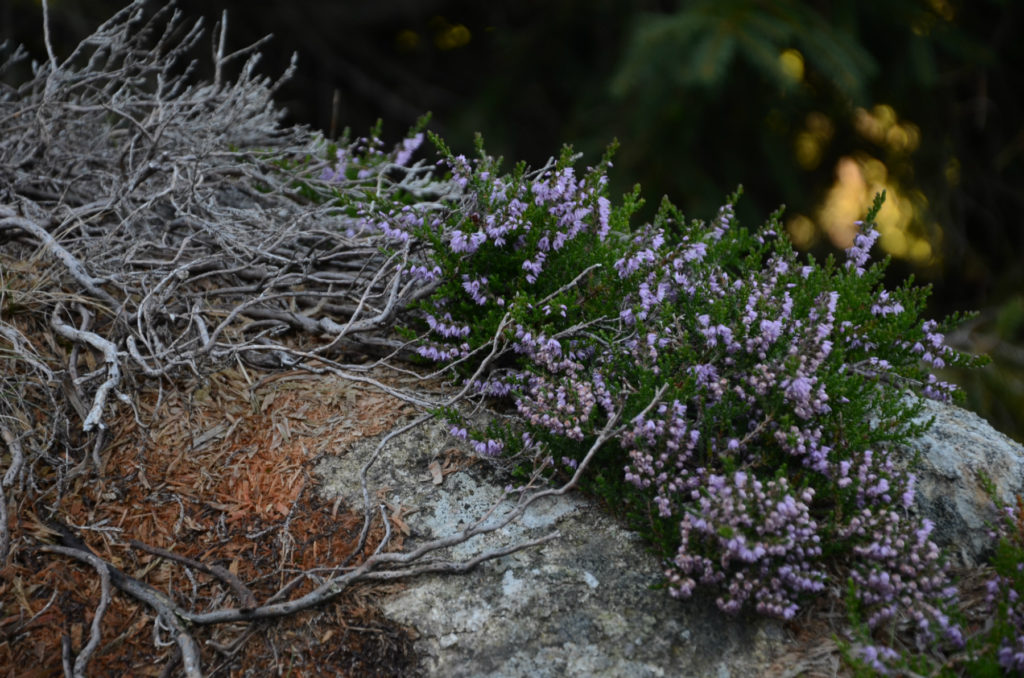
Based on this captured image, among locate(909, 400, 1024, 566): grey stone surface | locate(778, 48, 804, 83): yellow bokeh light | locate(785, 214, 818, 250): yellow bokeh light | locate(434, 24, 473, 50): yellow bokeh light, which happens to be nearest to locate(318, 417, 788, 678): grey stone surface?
locate(909, 400, 1024, 566): grey stone surface

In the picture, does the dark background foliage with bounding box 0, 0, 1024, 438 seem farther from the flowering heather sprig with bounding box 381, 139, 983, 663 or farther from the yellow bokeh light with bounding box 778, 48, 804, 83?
the flowering heather sprig with bounding box 381, 139, 983, 663

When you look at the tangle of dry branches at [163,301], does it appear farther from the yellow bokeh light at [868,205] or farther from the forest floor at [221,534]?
the yellow bokeh light at [868,205]

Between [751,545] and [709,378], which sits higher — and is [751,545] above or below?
below

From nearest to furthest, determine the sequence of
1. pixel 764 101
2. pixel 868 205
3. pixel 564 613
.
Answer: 1. pixel 564 613
2. pixel 764 101
3. pixel 868 205

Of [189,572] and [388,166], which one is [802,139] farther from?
[189,572]

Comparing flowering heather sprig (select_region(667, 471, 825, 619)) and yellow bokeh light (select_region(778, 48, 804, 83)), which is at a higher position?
yellow bokeh light (select_region(778, 48, 804, 83))

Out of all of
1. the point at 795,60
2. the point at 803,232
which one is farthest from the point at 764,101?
the point at 803,232

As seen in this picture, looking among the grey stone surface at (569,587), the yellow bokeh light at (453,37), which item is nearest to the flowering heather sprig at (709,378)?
the grey stone surface at (569,587)

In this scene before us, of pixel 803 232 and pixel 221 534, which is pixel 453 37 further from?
pixel 221 534
